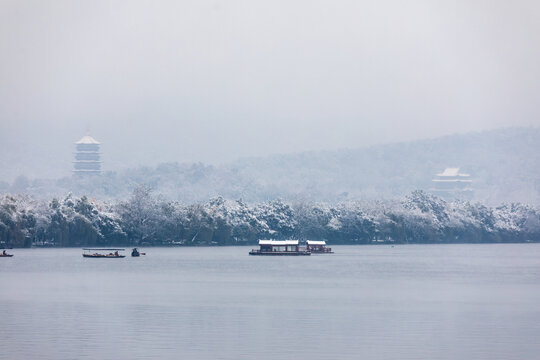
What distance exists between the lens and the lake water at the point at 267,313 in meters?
36.5

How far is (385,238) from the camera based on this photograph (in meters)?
163

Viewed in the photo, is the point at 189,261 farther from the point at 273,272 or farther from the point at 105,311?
the point at 105,311

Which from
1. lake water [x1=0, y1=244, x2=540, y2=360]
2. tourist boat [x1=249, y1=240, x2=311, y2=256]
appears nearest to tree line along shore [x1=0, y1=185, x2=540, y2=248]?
tourist boat [x1=249, y1=240, x2=311, y2=256]

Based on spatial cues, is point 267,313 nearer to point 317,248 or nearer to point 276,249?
point 276,249

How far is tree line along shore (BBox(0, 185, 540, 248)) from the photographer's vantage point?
385 feet

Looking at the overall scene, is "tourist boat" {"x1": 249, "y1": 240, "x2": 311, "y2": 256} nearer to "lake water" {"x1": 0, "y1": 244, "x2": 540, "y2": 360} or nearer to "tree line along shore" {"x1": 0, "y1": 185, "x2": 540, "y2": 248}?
"tree line along shore" {"x1": 0, "y1": 185, "x2": 540, "y2": 248}

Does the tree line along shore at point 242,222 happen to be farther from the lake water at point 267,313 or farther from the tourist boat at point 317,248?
the lake water at point 267,313

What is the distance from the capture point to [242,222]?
141375 millimetres

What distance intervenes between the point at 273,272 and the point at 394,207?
3171 inches

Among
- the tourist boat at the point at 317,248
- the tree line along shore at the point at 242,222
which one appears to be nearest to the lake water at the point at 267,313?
the tree line along shore at the point at 242,222

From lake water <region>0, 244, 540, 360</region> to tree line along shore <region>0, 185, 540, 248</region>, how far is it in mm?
31910

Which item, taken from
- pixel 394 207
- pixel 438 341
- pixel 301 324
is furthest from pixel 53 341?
pixel 394 207

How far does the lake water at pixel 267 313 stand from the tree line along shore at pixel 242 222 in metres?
31.9

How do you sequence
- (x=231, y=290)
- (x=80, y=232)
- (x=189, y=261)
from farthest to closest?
(x=80, y=232), (x=189, y=261), (x=231, y=290)
